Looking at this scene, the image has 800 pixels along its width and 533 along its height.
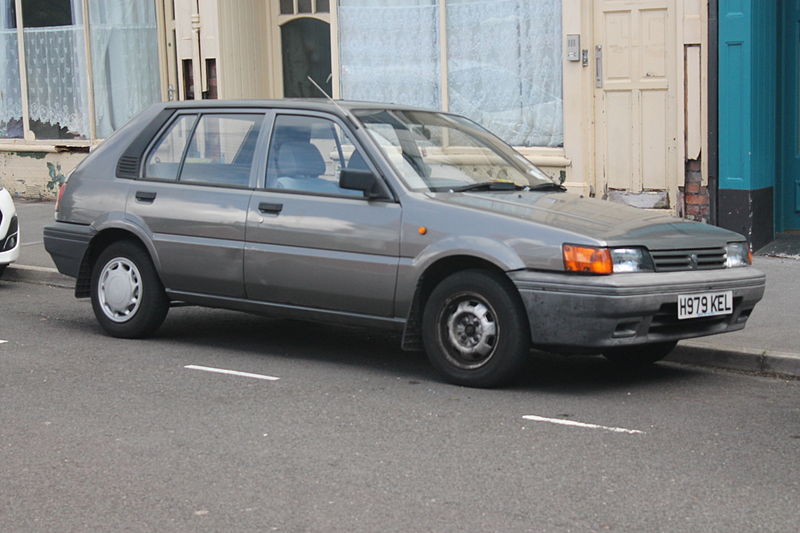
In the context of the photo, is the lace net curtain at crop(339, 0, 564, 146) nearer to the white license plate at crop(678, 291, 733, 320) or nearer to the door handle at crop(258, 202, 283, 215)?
the door handle at crop(258, 202, 283, 215)

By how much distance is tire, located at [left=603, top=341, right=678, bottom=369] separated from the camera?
313 inches

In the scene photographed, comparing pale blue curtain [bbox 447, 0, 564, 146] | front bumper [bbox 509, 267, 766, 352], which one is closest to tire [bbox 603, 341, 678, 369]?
front bumper [bbox 509, 267, 766, 352]

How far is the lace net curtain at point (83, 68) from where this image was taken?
56.9 ft

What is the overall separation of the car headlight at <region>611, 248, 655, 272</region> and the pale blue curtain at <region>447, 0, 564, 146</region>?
6.48 m

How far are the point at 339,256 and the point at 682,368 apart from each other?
2.29 metres

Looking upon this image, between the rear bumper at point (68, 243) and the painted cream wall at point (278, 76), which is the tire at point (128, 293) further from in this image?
the painted cream wall at point (278, 76)

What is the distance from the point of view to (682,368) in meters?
8.16

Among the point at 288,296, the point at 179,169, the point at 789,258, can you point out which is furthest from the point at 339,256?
the point at 789,258

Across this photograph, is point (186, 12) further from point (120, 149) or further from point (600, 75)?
point (120, 149)

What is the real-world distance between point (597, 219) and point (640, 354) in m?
1.08

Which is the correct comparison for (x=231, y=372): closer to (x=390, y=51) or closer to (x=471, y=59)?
(x=471, y=59)

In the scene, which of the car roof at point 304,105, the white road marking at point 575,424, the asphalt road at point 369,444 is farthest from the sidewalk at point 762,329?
the car roof at point 304,105

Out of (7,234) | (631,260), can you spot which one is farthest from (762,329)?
(7,234)

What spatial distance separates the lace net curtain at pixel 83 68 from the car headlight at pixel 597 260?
11291mm
